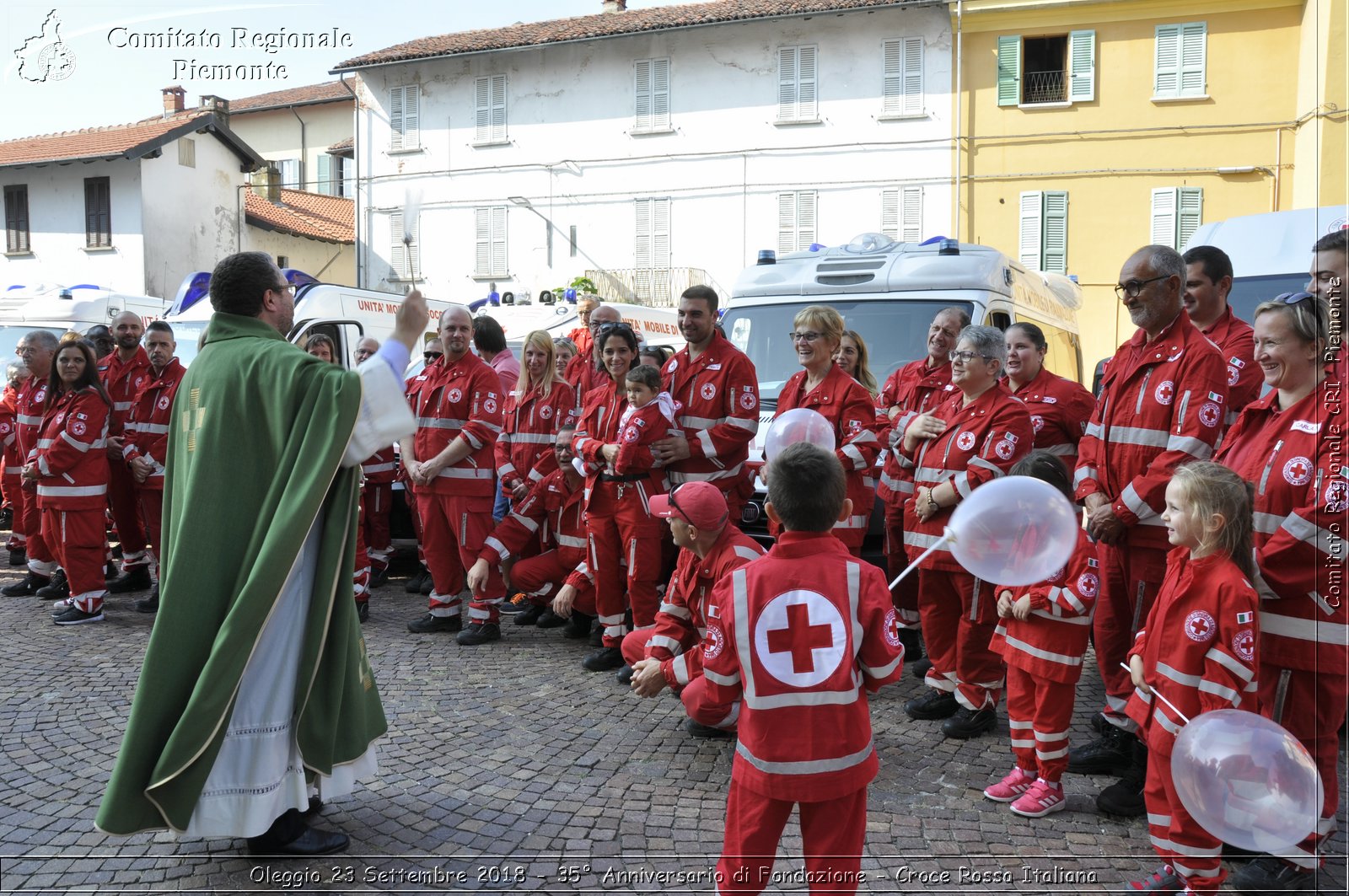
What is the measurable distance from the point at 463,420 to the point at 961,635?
12.9 feet

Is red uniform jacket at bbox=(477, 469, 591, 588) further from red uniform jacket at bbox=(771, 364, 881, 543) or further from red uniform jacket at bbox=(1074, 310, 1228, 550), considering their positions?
red uniform jacket at bbox=(1074, 310, 1228, 550)

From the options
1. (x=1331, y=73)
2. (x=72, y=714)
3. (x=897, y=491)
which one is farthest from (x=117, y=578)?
(x=1331, y=73)

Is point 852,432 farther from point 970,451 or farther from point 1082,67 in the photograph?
point 1082,67

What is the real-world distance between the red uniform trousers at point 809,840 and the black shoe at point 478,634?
4470 millimetres

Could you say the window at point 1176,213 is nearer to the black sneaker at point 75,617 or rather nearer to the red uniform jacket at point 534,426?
the red uniform jacket at point 534,426

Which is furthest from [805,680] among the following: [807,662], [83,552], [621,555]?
[83,552]

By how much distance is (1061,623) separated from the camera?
4523 mm

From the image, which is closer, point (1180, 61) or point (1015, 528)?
point (1015, 528)

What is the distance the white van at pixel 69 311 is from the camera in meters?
14.3

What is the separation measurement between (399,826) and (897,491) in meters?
3.60

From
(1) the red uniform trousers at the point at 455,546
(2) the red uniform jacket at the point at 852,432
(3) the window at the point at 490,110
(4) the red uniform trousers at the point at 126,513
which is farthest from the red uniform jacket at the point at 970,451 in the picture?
(3) the window at the point at 490,110

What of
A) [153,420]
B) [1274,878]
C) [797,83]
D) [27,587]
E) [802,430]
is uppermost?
[797,83]

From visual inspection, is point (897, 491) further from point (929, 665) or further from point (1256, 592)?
point (1256, 592)

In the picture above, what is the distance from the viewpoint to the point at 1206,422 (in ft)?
14.9
